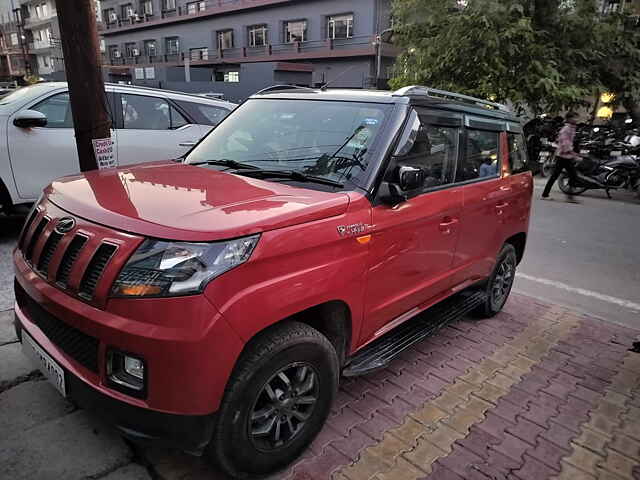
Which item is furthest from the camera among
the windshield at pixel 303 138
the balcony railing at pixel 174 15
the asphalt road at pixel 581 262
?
the balcony railing at pixel 174 15

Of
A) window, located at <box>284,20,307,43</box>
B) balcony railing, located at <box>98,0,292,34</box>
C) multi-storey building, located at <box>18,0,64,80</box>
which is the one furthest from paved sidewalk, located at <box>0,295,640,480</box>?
multi-storey building, located at <box>18,0,64,80</box>

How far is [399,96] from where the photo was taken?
2953mm

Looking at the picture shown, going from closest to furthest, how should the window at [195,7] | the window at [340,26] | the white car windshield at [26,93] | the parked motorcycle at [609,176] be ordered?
the white car windshield at [26,93], the parked motorcycle at [609,176], the window at [340,26], the window at [195,7]

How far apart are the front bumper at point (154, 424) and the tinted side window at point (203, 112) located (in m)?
5.20

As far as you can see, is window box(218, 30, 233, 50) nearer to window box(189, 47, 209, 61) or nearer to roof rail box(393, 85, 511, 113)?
window box(189, 47, 209, 61)

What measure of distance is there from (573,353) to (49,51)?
65633mm

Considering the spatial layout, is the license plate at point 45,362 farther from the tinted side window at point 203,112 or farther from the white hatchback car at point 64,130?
the tinted side window at point 203,112

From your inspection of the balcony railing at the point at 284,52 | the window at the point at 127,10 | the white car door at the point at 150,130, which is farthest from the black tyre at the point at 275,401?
the window at the point at 127,10

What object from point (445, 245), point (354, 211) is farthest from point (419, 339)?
point (354, 211)

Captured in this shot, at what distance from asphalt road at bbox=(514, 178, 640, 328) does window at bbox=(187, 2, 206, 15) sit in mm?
38129

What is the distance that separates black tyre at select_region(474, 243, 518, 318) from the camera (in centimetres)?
424

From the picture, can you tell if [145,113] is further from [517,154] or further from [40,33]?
[40,33]

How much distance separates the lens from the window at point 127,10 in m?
46.2

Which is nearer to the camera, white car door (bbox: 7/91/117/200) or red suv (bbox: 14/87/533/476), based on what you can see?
red suv (bbox: 14/87/533/476)
